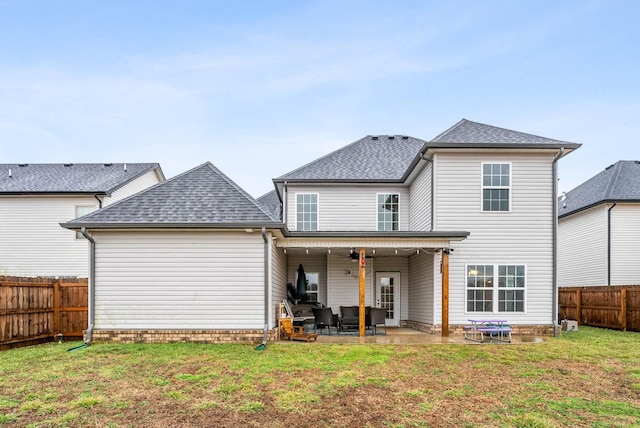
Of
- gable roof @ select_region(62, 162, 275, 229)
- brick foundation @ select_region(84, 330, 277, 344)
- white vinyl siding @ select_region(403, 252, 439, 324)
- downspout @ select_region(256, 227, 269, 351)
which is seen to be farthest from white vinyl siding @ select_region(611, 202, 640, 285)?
brick foundation @ select_region(84, 330, 277, 344)

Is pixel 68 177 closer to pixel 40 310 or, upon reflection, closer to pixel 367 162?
pixel 40 310

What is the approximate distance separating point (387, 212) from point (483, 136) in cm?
481

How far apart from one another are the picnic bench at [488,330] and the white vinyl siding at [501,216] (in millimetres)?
1308

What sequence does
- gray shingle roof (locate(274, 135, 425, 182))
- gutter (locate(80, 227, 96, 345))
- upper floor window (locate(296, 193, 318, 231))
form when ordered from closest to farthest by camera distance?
gutter (locate(80, 227, 96, 345))
gray shingle roof (locate(274, 135, 425, 182))
upper floor window (locate(296, 193, 318, 231))

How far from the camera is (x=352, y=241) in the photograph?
11.8 metres

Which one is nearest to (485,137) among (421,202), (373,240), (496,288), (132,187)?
(421,202)

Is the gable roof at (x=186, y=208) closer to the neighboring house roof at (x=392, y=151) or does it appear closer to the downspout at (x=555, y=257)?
the neighboring house roof at (x=392, y=151)

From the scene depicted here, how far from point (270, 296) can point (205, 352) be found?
227 centimetres

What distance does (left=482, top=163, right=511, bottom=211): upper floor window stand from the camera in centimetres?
1254

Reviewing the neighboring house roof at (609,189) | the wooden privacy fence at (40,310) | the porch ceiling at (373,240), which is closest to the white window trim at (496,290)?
the porch ceiling at (373,240)

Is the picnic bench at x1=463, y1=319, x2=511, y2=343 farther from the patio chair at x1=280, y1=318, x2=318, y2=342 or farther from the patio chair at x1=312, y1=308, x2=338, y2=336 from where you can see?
the patio chair at x1=280, y1=318, x2=318, y2=342

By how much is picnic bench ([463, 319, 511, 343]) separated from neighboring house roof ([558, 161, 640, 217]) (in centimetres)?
922

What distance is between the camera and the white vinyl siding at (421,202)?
1321cm

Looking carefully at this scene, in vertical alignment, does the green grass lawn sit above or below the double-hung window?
below
